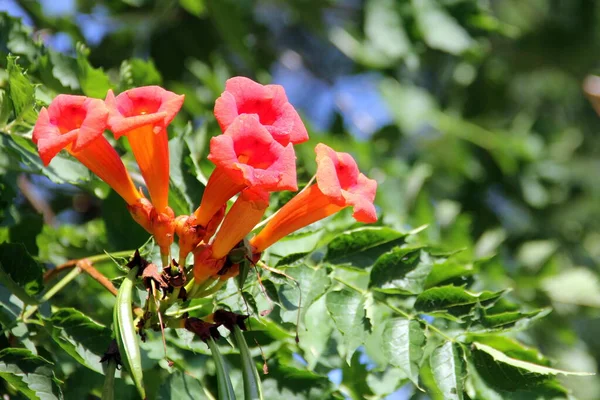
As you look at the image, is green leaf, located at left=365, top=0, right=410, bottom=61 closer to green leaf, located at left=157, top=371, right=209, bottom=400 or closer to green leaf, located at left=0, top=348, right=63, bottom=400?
green leaf, located at left=157, top=371, right=209, bottom=400

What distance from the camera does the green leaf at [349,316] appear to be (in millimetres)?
1902

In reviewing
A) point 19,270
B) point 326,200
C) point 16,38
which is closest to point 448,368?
point 326,200

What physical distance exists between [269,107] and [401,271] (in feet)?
2.09

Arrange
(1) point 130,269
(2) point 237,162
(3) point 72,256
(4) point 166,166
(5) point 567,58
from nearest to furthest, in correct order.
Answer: (2) point 237,162
(1) point 130,269
(4) point 166,166
(3) point 72,256
(5) point 567,58

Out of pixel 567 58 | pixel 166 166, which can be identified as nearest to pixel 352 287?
pixel 166 166

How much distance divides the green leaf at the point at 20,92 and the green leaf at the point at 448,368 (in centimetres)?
125

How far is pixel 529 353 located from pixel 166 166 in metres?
1.12

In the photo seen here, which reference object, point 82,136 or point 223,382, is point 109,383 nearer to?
point 223,382

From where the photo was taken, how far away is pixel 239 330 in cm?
174

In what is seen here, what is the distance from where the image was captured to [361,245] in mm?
2133

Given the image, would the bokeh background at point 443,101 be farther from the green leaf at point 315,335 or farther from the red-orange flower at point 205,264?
the red-orange flower at point 205,264

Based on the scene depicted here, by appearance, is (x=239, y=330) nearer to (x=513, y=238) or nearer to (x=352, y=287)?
(x=352, y=287)

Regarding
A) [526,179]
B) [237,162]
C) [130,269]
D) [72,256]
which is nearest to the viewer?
[237,162]

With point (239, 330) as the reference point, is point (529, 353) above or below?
below
